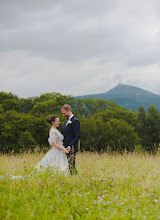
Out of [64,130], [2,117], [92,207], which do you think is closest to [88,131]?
[2,117]

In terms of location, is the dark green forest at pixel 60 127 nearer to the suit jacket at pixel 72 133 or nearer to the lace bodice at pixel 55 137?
the lace bodice at pixel 55 137

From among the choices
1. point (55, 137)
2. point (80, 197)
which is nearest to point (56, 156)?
point (55, 137)

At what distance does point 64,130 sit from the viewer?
683 cm

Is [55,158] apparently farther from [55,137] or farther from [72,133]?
[72,133]

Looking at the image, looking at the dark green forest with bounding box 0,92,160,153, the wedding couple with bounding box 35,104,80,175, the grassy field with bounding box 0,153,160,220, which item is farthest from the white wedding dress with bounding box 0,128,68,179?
the dark green forest with bounding box 0,92,160,153

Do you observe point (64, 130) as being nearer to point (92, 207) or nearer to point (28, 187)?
point (28, 187)

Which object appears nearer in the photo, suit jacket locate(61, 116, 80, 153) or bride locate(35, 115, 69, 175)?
suit jacket locate(61, 116, 80, 153)

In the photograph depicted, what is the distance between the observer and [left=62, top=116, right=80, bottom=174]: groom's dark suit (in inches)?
256

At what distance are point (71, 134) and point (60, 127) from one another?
35.6 meters

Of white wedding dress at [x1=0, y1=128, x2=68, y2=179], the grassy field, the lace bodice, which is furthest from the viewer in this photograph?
the lace bodice

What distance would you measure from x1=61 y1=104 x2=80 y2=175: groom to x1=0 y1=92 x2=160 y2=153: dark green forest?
22.6 m

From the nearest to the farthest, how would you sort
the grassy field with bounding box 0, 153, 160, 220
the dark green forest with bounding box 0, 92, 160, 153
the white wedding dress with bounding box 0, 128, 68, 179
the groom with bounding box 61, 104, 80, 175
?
the grassy field with bounding box 0, 153, 160, 220 → the groom with bounding box 61, 104, 80, 175 → the white wedding dress with bounding box 0, 128, 68, 179 → the dark green forest with bounding box 0, 92, 160, 153

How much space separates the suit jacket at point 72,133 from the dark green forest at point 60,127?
22615 mm

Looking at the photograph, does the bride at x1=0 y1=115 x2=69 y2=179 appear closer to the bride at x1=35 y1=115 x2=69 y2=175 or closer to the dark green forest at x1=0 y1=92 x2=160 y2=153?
the bride at x1=35 y1=115 x2=69 y2=175
